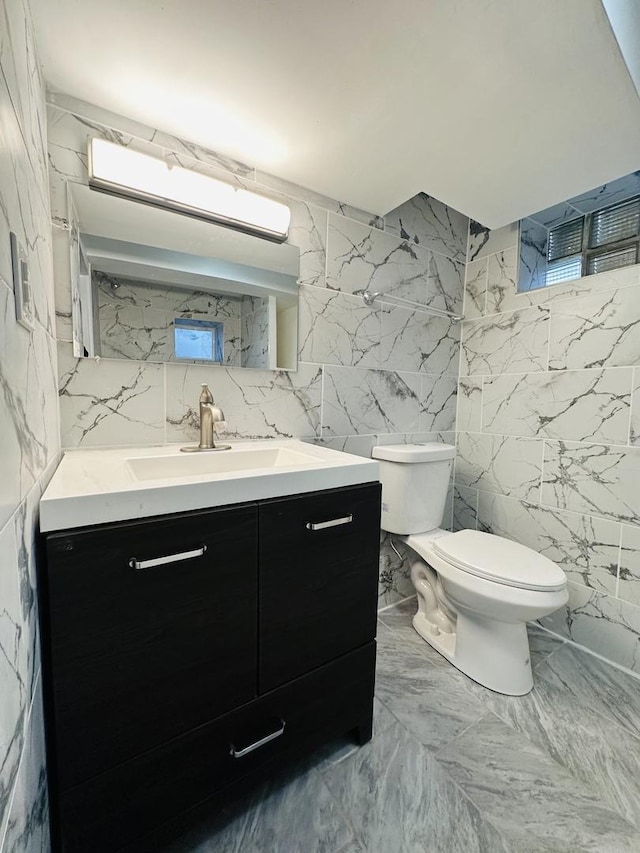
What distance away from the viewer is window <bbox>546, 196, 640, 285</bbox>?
1.54 metres

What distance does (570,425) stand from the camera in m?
1.66

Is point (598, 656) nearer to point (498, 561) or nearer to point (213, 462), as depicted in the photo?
point (498, 561)

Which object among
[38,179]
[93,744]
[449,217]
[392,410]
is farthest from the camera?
[449,217]

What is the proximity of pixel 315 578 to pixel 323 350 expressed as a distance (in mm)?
994

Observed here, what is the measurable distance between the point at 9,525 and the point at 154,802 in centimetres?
78

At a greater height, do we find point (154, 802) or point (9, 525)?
point (9, 525)

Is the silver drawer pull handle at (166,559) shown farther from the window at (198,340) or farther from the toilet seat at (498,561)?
the toilet seat at (498,561)

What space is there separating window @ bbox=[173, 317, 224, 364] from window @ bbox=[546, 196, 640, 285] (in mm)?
1676

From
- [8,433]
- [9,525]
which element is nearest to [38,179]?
[8,433]

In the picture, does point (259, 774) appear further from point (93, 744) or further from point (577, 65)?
point (577, 65)

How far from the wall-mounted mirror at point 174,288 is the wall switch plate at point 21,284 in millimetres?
525

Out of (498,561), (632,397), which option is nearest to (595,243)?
(632,397)

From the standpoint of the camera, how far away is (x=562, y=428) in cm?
168

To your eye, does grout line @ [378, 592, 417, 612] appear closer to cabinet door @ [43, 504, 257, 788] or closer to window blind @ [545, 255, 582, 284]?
cabinet door @ [43, 504, 257, 788]
